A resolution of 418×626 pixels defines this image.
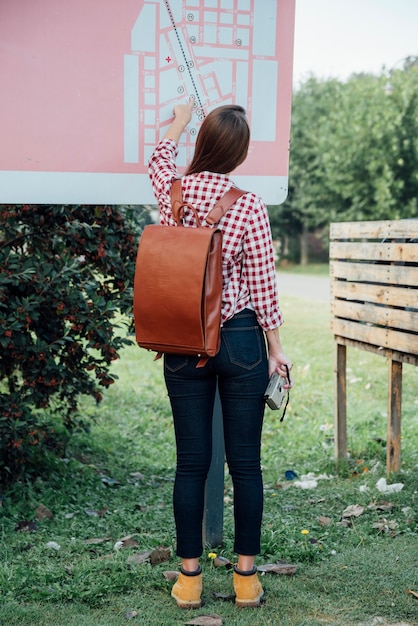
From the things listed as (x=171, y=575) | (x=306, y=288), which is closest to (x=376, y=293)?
(x=171, y=575)

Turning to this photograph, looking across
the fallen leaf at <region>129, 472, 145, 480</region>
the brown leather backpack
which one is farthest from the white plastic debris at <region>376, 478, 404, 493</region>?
the brown leather backpack

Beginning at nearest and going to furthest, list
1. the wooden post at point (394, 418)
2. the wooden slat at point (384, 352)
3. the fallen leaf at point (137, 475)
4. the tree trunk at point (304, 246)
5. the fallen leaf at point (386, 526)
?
the fallen leaf at point (386, 526), the wooden slat at point (384, 352), the wooden post at point (394, 418), the fallen leaf at point (137, 475), the tree trunk at point (304, 246)

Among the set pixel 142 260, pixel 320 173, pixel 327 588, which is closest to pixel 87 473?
pixel 327 588

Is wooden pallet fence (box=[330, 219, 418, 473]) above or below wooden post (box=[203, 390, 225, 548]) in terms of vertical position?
above

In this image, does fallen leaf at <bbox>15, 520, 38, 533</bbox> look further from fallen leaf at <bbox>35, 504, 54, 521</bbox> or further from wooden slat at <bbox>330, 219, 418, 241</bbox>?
A: wooden slat at <bbox>330, 219, 418, 241</bbox>

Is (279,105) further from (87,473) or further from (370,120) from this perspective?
(370,120)

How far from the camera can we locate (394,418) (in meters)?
5.32

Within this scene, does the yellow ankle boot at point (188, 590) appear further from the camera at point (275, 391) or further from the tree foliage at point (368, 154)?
the tree foliage at point (368, 154)

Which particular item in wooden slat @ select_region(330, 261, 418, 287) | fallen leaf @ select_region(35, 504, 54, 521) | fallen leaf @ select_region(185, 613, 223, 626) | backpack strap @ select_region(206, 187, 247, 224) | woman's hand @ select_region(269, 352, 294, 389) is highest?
backpack strap @ select_region(206, 187, 247, 224)

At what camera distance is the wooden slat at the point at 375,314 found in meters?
4.87

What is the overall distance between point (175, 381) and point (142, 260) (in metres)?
0.51

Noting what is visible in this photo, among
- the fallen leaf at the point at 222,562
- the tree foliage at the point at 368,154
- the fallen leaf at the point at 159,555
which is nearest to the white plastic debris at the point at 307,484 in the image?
the fallen leaf at the point at 222,562

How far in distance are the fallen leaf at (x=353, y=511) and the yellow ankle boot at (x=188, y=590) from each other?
153 cm

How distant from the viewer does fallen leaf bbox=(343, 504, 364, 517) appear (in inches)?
182
